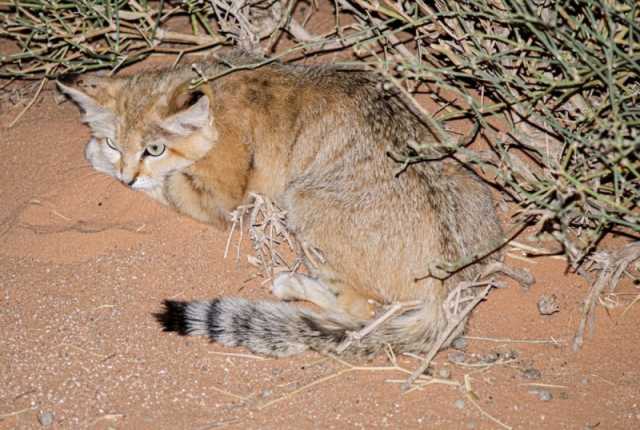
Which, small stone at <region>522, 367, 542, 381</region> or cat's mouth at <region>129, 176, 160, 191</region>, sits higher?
cat's mouth at <region>129, 176, 160, 191</region>

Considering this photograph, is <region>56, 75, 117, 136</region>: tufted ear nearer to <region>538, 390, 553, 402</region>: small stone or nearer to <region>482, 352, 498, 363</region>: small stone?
<region>482, 352, 498, 363</region>: small stone

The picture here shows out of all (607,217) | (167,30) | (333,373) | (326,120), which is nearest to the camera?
(607,217)

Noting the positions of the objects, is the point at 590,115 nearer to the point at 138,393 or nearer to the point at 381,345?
the point at 381,345

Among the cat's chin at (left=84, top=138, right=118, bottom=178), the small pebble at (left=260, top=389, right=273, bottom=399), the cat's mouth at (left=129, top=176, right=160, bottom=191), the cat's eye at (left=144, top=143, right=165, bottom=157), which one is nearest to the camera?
the small pebble at (left=260, top=389, right=273, bottom=399)

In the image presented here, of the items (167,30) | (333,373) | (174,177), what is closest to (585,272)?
(333,373)

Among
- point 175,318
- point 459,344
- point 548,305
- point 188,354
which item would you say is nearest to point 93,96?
point 175,318

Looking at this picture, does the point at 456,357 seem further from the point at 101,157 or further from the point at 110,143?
the point at 101,157

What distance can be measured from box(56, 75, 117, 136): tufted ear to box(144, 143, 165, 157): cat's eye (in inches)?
12.8

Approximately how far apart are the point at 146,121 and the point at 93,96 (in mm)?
449

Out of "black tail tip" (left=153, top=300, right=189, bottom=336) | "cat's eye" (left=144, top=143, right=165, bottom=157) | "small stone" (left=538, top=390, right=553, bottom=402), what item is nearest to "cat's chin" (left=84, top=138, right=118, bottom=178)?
"cat's eye" (left=144, top=143, right=165, bottom=157)

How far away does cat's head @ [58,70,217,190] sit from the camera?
514 centimetres

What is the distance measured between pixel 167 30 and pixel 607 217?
159 inches

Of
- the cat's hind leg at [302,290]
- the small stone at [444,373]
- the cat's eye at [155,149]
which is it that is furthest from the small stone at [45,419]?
the small stone at [444,373]

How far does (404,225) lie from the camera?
4.80 metres
